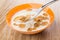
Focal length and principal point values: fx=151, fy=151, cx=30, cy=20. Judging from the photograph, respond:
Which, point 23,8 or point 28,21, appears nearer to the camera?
point 28,21

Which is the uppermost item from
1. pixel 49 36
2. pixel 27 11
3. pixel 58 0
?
pixel 58 0

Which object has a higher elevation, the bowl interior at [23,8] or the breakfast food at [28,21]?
the bowl interior at [23,8]

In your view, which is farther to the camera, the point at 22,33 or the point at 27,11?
the point at 27,11

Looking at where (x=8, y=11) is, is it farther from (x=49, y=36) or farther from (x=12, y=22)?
(x=49, y=36)

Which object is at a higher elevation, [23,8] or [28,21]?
[23,8]

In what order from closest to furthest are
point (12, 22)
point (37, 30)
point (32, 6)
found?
1. point (37, 30)
2. point (12, 22)
3. point (32, 6)

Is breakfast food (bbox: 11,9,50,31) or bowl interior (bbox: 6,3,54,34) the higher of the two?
bowl interior (bbox: 6,3,54,34)

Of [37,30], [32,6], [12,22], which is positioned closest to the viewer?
[37,30]

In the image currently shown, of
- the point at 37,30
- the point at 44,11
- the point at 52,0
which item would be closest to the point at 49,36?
the point at 37,30
